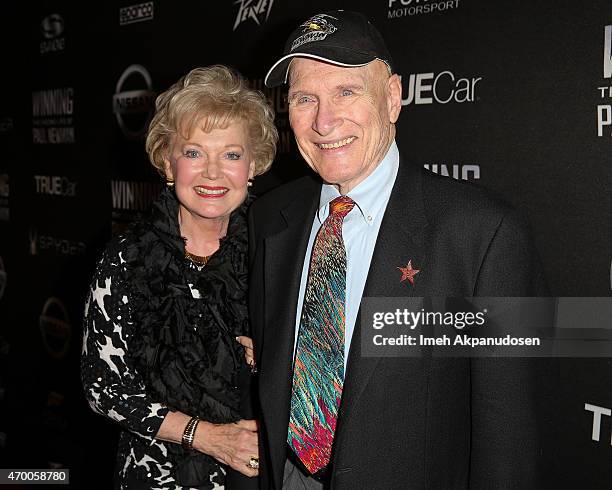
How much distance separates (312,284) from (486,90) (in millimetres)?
1103

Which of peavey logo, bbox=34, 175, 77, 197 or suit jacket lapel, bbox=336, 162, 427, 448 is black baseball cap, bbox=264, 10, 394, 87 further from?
peavey logo, bbox=34, 175, 77, 197

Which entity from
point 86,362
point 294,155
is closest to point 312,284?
point 86,362

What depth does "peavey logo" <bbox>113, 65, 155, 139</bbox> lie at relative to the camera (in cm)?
376

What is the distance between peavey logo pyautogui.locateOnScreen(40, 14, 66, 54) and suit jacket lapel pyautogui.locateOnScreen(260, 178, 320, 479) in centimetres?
353

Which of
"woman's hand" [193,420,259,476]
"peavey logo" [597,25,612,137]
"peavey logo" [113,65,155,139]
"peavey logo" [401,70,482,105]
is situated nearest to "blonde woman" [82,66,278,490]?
"woman's hand" [193,420,259,476]

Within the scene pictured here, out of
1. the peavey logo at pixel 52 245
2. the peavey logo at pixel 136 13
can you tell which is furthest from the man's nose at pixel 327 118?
the peavey logo at pixel 52 245

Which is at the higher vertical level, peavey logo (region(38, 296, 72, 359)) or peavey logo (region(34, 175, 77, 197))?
peavey logo (region(34, 175, 77, 197))

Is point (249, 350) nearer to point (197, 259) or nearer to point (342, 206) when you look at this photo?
point (197, 259)

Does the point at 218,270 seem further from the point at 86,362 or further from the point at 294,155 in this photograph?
the point at 294,155

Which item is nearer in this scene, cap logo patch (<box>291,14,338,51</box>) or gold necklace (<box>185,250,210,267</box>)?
cap logo patch (<box>291,14,338,51</box>)

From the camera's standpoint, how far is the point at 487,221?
4.49 ft

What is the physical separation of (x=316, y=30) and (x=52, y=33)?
12.3ft

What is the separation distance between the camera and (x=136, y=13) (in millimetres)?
3809

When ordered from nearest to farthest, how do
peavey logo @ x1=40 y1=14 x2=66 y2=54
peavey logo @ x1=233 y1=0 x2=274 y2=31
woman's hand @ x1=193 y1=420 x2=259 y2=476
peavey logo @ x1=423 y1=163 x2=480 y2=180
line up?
woman's hand @ x1=193 y1=420 x2=259 y2=476 → peavey logo @ x1=423 y1=163 x2=480 y2=180 → peavey logo @ x1=233 y1=0 x2=274 y2=31 → peavey logo @ x1=40 y1=14 x2=66 y2=54
